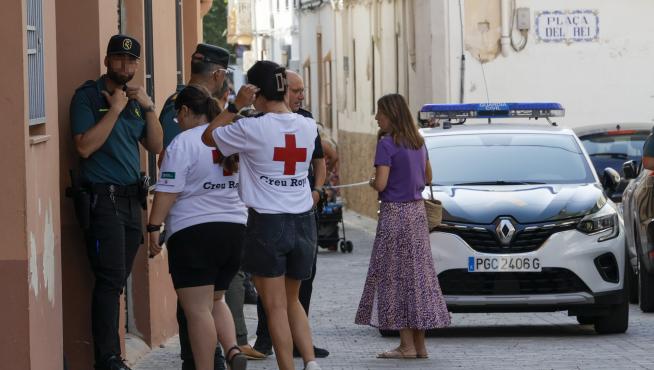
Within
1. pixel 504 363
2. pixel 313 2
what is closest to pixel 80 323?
pixel 504 363

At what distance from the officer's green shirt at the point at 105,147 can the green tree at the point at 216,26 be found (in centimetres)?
5755

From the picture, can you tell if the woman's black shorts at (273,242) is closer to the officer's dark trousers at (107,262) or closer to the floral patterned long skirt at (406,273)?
the officer's dark trousers at (107,262)

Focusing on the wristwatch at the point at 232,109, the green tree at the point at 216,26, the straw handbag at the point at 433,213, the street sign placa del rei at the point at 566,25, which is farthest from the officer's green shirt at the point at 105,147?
the green tree at the point at 216,26

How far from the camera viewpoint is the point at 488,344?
12.1 m

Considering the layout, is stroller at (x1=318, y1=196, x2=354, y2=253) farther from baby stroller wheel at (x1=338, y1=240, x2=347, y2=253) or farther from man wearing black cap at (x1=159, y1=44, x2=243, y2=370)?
man wearing black cap at (x1=159, y1=44, x2=243, y2=370)

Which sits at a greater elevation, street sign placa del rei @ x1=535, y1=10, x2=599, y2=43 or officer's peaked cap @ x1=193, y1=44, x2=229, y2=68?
street sign placa del rei @ x1=535, y1=10, x2=599, y2=43

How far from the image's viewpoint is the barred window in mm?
7895

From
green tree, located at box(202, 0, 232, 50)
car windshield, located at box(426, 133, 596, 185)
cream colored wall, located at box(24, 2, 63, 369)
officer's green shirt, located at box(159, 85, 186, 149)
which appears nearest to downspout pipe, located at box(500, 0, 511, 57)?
car windshield, located at box(426, 133, 596, 185)

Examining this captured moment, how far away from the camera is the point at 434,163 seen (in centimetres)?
1359

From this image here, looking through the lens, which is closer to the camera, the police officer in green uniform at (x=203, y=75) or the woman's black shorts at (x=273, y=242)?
the woman's black shorts at (x=273, y=242)

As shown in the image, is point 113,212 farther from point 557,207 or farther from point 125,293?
point 557,207

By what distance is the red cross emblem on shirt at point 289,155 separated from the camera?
29.2 feet

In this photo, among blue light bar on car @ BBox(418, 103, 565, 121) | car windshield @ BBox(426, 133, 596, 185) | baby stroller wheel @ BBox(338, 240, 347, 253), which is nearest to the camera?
car windshield @ BBox(426, 133, 596, 185)

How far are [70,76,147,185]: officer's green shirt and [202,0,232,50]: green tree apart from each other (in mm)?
57547
